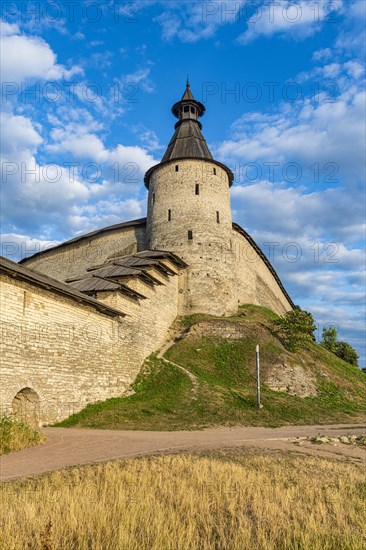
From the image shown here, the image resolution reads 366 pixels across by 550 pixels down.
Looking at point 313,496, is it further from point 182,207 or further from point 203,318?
point 182,207

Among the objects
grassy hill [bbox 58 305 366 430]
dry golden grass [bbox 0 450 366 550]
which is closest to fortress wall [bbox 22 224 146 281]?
grassy hill [bbox 58 305 366 430]

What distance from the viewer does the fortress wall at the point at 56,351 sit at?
35.7ft

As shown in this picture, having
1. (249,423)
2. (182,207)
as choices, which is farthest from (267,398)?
(182,207)

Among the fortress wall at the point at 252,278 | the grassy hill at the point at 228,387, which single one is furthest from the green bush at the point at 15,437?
the fortress wall at the point at 252,278

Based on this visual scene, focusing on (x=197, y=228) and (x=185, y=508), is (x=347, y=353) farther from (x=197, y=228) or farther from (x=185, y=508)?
(x=185, y=508)

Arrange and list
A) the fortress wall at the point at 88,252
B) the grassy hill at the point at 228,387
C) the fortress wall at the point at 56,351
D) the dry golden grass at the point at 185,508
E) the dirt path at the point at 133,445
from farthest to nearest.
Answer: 1. the fortress wall at the point at 88,252
2. the grassy hill at the point at 228,387
3. the fortress wall at the point at 56,351
4. the dirt path at the point at 133,445
5. the dry golden grass at the point at 185,508

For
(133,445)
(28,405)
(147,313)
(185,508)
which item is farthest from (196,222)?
(185,508)

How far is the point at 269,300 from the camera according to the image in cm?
3666

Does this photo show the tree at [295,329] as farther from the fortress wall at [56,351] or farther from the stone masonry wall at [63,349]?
the fortress wall at [56,351]

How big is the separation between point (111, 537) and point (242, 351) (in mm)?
17116

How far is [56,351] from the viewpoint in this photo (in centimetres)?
1269

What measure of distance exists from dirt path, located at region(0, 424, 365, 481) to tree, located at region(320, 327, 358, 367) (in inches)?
986

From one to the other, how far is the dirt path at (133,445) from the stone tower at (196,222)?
1374 cm

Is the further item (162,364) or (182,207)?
(182,207)
